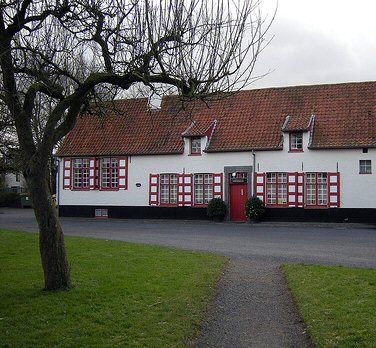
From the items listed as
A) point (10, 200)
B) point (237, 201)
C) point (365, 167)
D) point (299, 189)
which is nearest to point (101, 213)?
point (237, 201)

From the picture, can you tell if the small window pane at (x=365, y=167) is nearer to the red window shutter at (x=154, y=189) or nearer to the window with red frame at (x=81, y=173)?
the red window shutter at (x=154, y=189)

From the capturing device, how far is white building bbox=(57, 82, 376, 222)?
86.8 feet

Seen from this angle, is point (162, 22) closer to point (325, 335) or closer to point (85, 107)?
point (85, 107)

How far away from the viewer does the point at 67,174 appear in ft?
108

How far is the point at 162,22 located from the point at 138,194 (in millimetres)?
22912

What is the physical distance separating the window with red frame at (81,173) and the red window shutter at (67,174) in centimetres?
28

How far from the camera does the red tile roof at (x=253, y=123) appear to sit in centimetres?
2714

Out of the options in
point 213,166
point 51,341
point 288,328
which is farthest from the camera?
point 213,166

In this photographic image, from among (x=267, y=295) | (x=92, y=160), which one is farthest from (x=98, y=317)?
(x=92, y=160)

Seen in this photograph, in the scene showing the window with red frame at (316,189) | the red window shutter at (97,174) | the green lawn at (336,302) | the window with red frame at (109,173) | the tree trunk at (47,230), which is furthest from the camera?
the red window shutter at (97,174)

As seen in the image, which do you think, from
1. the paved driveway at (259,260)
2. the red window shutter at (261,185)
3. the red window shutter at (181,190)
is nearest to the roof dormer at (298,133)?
the red window shutter at (261,185)

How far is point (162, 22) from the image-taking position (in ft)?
27.0

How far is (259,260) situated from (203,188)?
15659mm

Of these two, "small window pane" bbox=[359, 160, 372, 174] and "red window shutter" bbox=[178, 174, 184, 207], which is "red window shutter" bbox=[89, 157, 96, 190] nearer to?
"red window shutter" bbox=[178, 174, 184, 207]
